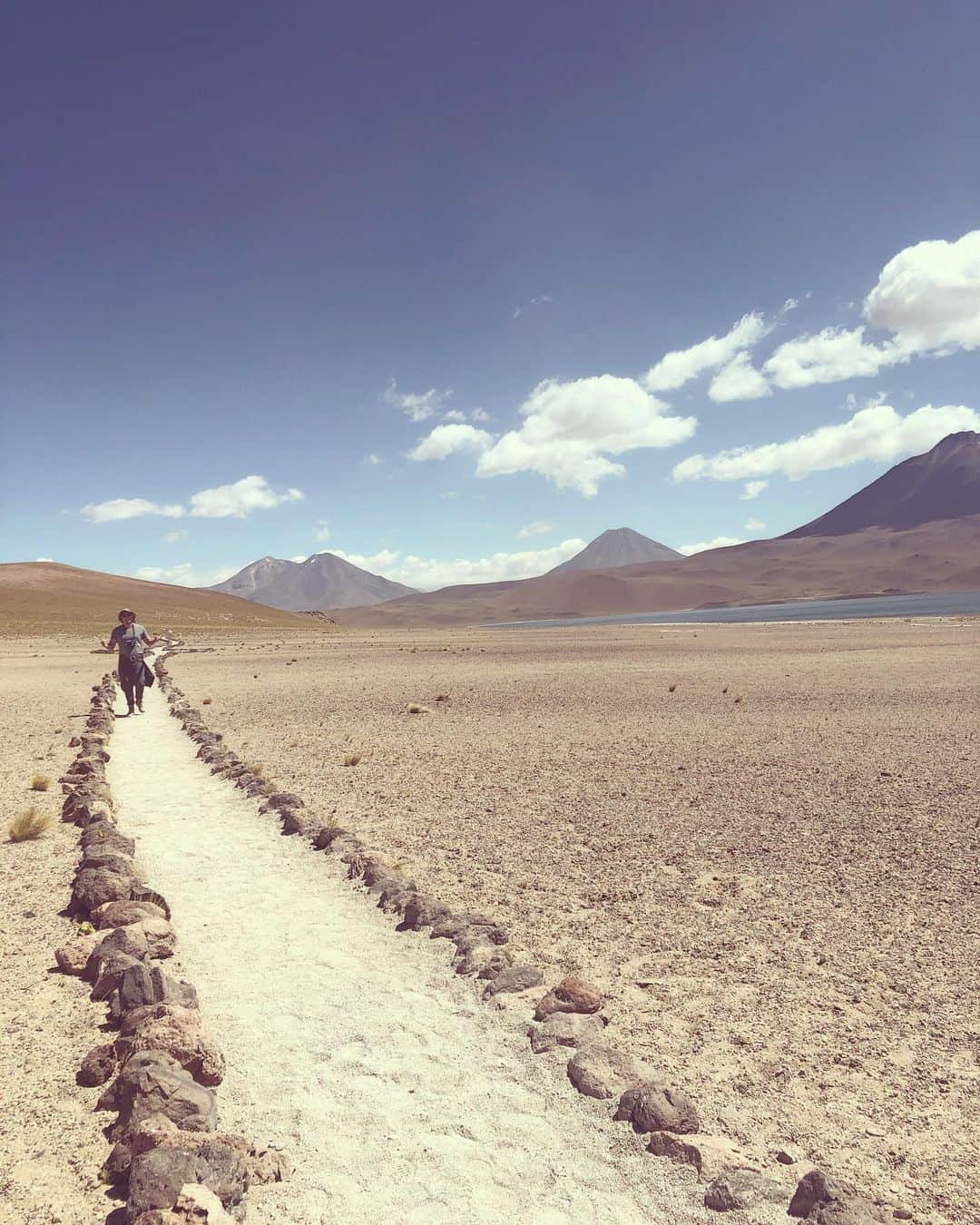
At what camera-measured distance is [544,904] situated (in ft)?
24.5

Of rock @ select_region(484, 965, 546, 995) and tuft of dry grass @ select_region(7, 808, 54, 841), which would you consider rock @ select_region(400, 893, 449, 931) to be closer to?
rock @ select_region(484, 965, 546, 995)

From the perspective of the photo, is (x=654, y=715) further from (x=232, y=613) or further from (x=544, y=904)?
(x=232, y=613)

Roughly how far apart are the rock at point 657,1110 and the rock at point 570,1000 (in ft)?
3.44

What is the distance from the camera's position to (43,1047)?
4941 mm

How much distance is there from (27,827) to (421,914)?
5.53 meters

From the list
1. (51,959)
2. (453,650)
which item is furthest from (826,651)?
(51,959)

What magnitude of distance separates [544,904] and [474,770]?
598 centimetres

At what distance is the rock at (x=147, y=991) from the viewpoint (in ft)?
16.8

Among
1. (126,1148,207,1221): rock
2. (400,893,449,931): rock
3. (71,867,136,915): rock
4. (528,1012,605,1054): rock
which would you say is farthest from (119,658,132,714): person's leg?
(126,1148,207,1221): rock

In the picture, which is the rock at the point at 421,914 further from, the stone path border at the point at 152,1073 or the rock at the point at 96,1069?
the rock at the point at 96,1069

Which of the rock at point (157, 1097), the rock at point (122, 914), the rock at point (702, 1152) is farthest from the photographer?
the rock at point (122, 914)

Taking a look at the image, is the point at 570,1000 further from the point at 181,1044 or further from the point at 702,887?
the point at 702,887

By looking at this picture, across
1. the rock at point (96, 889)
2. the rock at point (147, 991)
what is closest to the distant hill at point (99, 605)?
the rock at point (96, 889)

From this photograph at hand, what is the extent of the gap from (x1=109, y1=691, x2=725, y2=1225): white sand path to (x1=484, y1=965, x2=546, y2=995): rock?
0.61 feet
